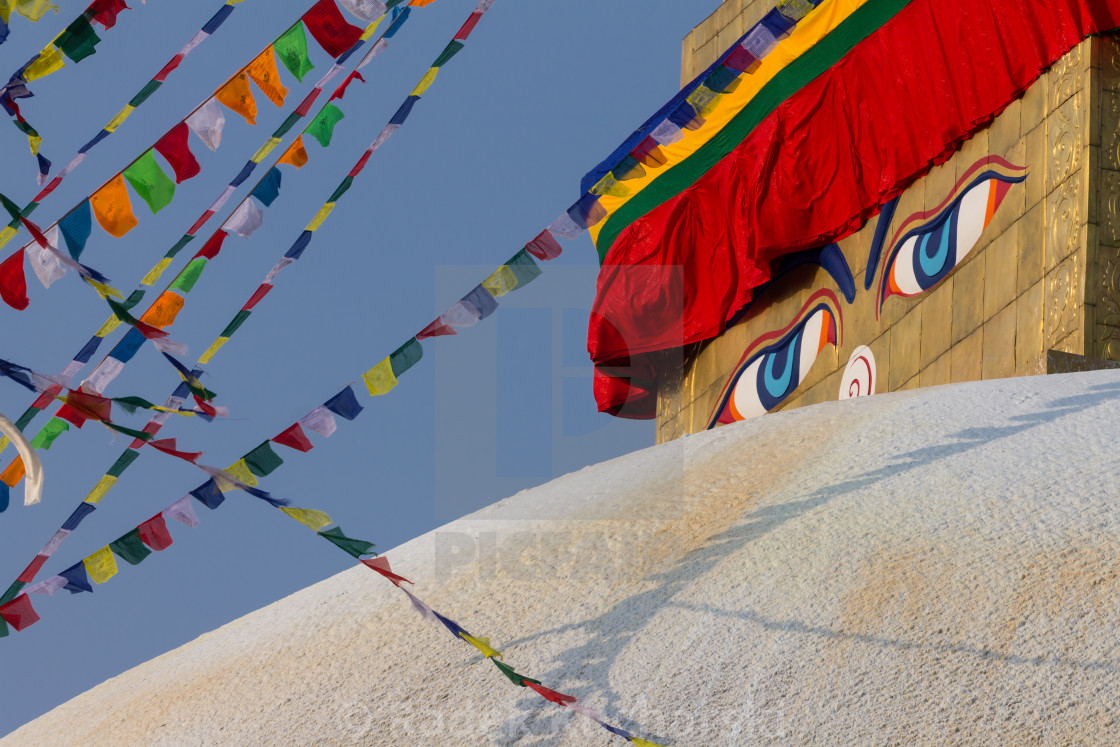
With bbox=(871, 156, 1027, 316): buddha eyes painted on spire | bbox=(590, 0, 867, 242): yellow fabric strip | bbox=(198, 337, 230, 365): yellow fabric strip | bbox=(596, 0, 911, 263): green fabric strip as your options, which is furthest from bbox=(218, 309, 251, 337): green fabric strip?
bbox=(596, 0, 911, 263): green fabric strip

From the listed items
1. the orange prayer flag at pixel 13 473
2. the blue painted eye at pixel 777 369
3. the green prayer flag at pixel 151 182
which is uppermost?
the green prayer flag at pixel 151 182

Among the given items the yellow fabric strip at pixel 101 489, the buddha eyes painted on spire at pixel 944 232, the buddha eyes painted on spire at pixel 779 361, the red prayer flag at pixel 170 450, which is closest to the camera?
the red prayer flag at pixel 170 450

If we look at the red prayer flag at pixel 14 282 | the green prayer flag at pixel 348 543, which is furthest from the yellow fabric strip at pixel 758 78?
the green prayer flag at pixel 348 543

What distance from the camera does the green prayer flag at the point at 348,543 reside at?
405 cm

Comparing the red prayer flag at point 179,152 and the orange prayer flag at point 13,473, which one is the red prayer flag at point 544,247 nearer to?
the red prayer flag at point 179,152

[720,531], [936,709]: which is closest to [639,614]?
[720,531]

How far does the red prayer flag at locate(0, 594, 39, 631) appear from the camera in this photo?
15.9ft

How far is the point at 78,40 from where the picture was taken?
4516mm

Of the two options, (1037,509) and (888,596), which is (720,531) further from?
(1037,509)

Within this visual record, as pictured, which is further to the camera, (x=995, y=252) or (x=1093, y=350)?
(x=995, y=252)

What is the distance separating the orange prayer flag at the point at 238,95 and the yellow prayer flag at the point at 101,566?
6.55ft

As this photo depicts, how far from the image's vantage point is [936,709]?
4051 mm

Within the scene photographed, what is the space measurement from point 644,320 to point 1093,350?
5584mm

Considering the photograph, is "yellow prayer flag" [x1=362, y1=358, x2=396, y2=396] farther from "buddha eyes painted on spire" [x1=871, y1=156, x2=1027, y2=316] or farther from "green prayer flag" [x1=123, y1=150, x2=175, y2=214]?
"buddha eyes painted on spire" [x1=871, y1=156, x2=1027, y2=316]
